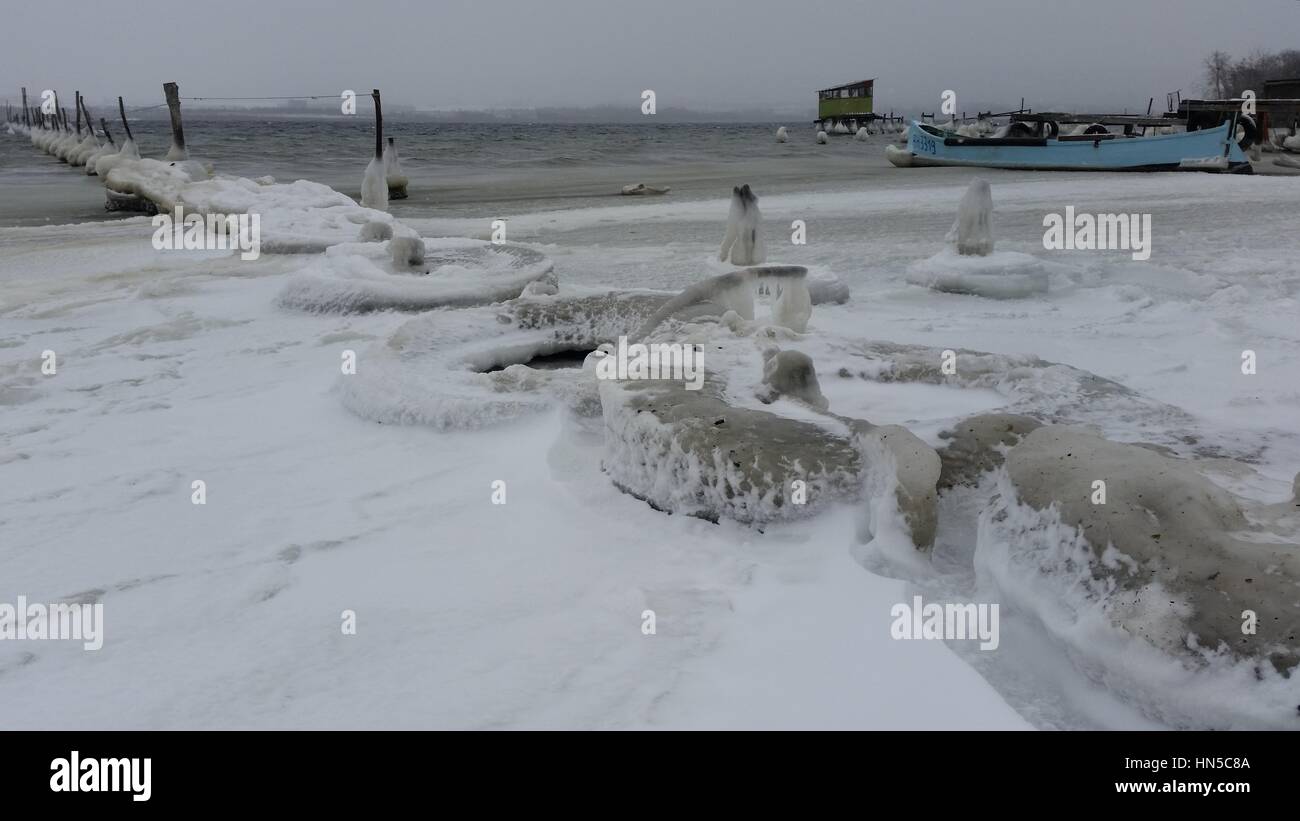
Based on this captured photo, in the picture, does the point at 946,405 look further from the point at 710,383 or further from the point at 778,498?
the point at 778,498

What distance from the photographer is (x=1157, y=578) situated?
253 cm

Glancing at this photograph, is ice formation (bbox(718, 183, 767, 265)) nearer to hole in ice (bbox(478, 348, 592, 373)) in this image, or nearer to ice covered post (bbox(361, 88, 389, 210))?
hole in ice (bbox(478, 348, 592, 373))

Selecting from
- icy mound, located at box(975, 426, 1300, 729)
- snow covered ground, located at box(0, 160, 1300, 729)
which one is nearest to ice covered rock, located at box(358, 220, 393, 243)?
snow covered ground, located at box(0, 160, 1300, 729)

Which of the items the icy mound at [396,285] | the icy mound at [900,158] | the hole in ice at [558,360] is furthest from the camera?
the icy mound at [900,158]

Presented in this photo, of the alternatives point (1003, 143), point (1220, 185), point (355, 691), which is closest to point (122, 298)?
point (355, 691)

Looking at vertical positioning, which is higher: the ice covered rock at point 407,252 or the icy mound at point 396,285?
the ice covered rock at point 407,252

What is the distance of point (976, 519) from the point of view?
11.9 feet

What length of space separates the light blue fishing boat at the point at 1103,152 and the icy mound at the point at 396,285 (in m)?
21.9

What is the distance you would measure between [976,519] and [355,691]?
2.43 meters

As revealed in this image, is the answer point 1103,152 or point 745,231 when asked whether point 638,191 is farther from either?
point 1103,152

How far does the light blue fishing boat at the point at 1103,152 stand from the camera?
24625 millimetres

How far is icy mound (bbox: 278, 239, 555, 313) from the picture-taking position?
8.15 m

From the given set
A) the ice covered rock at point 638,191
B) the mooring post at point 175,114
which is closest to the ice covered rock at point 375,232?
the ice covered rock at point 638,191

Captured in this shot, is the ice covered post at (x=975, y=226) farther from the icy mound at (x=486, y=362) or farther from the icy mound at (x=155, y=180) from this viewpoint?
the icy mound at (x=155, y=180)
